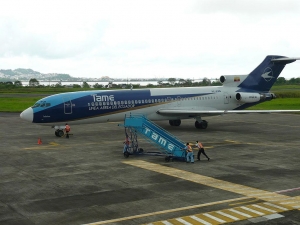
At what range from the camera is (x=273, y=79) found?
152ft

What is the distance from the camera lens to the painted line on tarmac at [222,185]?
18.0 metres

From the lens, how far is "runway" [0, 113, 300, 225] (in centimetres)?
1607

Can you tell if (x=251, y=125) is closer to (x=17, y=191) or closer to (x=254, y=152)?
(x=254, y=152)

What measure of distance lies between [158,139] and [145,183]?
23.7 ft

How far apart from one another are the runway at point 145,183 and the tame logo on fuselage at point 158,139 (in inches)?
42.0

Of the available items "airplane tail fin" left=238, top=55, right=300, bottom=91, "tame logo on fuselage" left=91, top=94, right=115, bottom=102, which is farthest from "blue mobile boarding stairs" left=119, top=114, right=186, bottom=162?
"airplane tail fin" left=238, top=55, right=300, bottom=91

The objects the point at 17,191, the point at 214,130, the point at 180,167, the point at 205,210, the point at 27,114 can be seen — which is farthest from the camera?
the point at 214,130

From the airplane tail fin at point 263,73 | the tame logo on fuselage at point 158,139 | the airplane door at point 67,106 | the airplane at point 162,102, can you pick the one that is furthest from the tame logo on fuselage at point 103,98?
the airplane tail fin at point 263,73

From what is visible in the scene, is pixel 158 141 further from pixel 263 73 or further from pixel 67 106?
pixel 263 73

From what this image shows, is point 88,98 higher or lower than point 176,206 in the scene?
higher

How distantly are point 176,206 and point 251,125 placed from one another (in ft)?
102

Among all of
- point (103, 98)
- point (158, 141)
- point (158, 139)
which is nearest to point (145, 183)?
point (158, 141)

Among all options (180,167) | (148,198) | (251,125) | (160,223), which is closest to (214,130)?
(251,125)

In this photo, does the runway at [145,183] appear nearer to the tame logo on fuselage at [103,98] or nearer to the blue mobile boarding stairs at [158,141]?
the blue mobile boarding stairs at [158,141]
